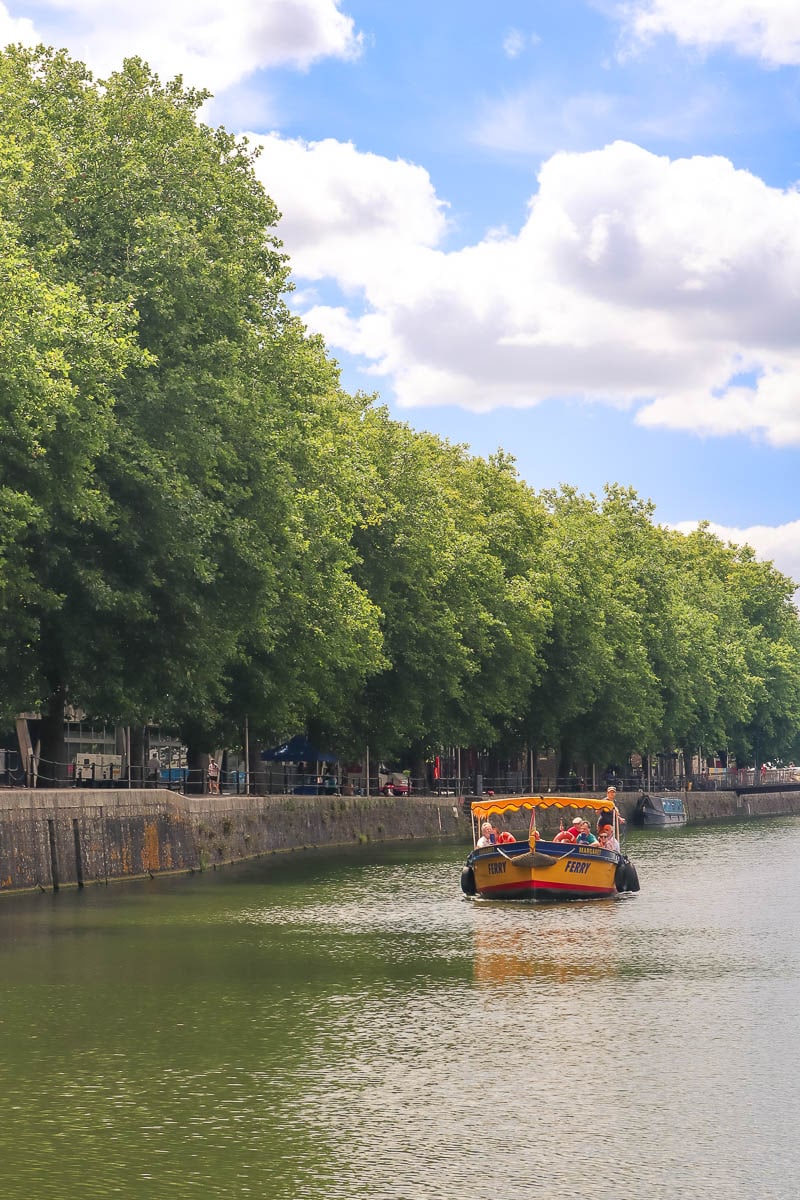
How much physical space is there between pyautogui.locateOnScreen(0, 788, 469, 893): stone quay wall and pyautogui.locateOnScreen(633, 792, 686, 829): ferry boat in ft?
140

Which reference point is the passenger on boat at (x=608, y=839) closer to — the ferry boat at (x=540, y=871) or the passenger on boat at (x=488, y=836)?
the ferry boat at (x=540, y=871)

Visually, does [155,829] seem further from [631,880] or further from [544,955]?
[544,955]

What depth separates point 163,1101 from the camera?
16.5m

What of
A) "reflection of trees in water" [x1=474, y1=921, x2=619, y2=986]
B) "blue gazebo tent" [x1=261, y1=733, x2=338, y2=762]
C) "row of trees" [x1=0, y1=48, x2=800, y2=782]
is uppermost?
"row of trees" [x1=0, y1=48, x2=800, y2=782]

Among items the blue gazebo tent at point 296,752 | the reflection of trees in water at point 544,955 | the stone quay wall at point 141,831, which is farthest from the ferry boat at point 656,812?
the reflection of trees in water at point 544,955

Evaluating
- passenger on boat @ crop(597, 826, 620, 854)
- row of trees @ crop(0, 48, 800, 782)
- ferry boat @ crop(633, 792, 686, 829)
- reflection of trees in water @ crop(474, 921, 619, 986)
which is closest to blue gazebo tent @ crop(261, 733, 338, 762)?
row of trees @ crop(0, 48, 800, 782)

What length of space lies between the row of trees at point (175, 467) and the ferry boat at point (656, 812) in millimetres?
36489

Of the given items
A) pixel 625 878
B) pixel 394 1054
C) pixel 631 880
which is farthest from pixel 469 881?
pixel 394 1054

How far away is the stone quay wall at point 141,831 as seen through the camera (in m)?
39.2

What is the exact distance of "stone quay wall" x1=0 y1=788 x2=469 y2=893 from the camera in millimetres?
39219

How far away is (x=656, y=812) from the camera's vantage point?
10888cm

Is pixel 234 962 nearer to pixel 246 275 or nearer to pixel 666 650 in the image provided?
pixel 246 275

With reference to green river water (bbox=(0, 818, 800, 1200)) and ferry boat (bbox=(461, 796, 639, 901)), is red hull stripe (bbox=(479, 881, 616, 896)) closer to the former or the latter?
ferry boat (bbox=(461, 796, 639, 901))

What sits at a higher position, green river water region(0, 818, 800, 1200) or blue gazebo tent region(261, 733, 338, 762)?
blue gazebo tent region(261, 733, 338, 762)
